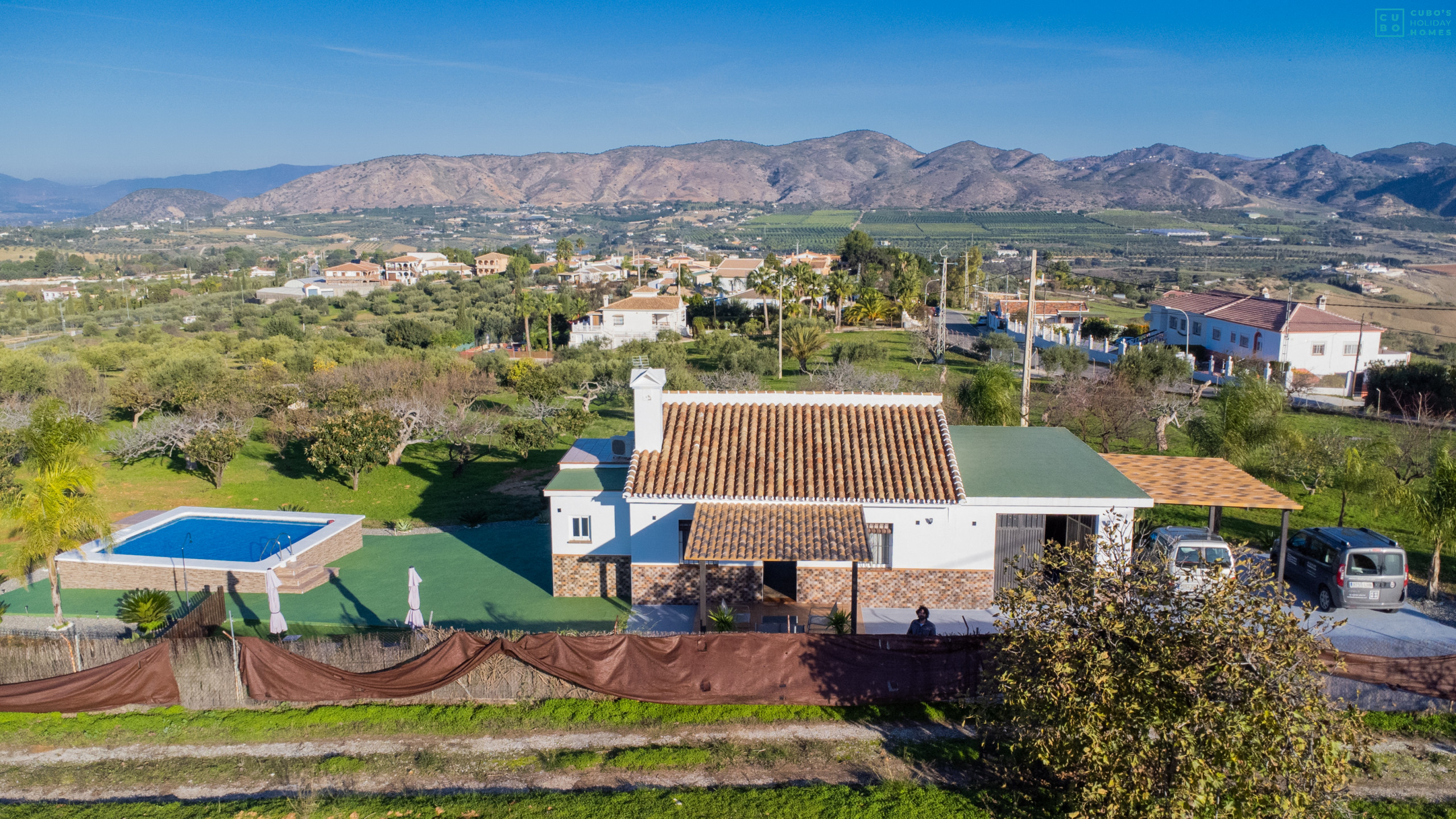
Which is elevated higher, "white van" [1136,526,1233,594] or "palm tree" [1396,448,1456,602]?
"palm tree" [1396,448,1456,602]

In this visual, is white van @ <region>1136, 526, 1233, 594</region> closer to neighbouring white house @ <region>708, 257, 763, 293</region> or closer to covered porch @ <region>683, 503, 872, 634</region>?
covered porch @ <region>683, 503, 872, 634</region>

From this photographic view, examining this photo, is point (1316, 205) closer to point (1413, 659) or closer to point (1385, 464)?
point (1385, 464)

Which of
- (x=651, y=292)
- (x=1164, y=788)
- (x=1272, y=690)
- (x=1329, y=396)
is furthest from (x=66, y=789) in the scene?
(x=651, y=292)

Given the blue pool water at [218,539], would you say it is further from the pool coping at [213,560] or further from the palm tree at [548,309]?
the palm tree at [548,309]

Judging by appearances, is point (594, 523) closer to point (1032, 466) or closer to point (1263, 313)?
point (1032, 466)

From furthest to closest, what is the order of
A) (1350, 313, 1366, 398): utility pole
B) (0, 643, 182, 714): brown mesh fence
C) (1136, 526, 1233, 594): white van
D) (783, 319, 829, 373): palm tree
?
(783, 319, 829, 373): palm tree < (1350, 313, 1366, 398): utility pole < (1136, 526, 1233, 594): white van < (0, 643, 182, 714): brown mesh fence

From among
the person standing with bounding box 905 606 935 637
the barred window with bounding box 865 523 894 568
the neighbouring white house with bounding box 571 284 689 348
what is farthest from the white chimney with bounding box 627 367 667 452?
the neighbouring white house with bounding box 571 284 689 348

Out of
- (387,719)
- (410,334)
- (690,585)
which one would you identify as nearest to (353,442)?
(690,585)
